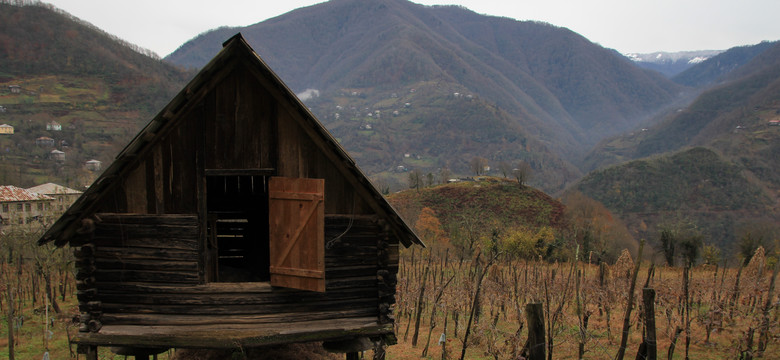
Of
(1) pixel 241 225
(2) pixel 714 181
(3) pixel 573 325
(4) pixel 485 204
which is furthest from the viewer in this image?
(2) pixel 714 181

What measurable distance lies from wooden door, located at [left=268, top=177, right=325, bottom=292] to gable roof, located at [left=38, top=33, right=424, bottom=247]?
0.84m

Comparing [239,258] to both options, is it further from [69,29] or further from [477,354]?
[69,29]

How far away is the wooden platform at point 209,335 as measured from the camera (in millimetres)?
8555

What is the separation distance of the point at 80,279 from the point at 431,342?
1216cm

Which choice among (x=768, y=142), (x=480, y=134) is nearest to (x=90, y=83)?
(x=480, y=134)

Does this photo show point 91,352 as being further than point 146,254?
Yes

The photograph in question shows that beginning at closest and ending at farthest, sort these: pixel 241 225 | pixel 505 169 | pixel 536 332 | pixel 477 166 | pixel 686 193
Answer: pixel 536 332
pixel 241 225
pixel 686 193
pixel 505 169
pixel 477 166

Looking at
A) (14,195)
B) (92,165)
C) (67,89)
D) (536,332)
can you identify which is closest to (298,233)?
(536,332)

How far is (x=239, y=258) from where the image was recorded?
1561cm

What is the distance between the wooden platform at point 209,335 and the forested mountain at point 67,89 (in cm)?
8786

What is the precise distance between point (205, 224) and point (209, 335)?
Answer: 6.27ft

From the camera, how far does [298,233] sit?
851cm

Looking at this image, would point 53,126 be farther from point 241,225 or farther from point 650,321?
point 650,321

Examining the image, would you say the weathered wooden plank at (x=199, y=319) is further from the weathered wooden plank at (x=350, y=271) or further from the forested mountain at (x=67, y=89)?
the forested mountain at (x=67, y=89)
